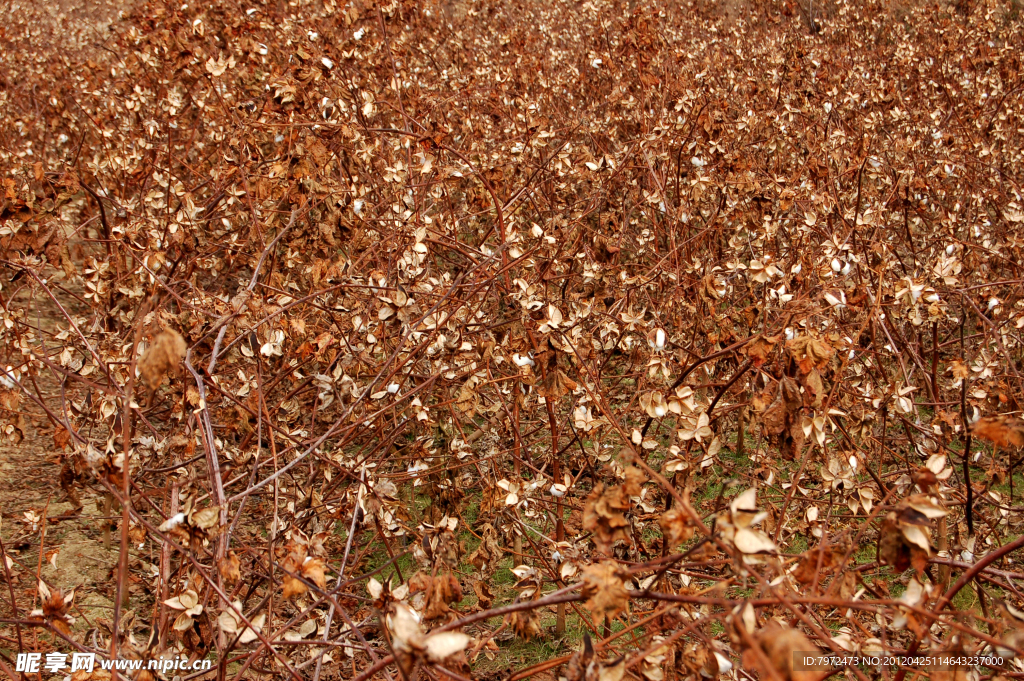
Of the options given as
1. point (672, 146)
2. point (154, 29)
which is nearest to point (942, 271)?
point (672, 146)

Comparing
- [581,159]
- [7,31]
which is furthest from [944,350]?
[7,31]

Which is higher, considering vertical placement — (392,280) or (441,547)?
(392,280)

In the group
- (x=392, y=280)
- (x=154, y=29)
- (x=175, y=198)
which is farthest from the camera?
(x=154, y=29)

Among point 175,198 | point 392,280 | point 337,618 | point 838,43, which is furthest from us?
point 838,43

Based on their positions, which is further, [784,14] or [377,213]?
[784,14]

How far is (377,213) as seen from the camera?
124 inches

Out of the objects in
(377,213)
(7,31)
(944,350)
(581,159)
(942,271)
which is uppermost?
(942,271)

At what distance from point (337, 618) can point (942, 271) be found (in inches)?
78.1

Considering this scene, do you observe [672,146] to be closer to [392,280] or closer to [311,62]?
[392,280]

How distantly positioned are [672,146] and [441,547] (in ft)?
6.89

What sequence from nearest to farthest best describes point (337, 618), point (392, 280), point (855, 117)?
point (337, 618) < point (392, 280) < point (855, 117)

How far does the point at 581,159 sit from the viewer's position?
3.47m

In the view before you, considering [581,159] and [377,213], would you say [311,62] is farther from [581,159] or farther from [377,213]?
[581,159]

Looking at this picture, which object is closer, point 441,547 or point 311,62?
point 441,547
